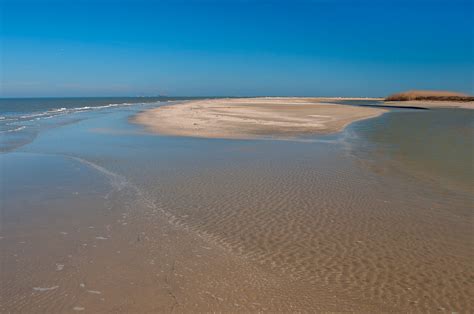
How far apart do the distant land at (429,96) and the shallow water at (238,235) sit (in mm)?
81164

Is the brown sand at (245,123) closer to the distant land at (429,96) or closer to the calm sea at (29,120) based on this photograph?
the calm sea at (29,120)

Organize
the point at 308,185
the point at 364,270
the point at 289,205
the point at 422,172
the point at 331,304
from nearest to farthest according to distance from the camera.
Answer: the point at 331,304
the point at 364,270
the point at 289,205
the point at 308,185
the point at 422,172

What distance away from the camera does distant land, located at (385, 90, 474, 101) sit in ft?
270

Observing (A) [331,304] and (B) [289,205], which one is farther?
(B) [289,205]

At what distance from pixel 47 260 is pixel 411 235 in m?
5.70

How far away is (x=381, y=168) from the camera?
38.9 feet

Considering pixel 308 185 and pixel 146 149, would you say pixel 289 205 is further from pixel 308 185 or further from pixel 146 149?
pixel 146 149

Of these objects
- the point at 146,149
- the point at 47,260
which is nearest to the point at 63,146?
the point at 146,149

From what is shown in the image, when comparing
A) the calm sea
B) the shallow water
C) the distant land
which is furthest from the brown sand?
the distant land

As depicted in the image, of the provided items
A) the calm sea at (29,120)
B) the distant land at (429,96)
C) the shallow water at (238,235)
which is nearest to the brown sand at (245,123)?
the calm sea at (29,120)

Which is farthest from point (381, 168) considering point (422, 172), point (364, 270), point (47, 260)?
point (47, 260)

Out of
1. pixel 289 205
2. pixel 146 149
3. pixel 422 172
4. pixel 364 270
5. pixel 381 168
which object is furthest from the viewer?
pixel 146 149

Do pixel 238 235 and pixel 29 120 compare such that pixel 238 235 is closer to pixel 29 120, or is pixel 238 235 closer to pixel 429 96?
pixel 29 120

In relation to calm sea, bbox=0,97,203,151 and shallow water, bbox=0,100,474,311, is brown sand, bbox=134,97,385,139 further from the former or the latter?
shallow water, bbox=0,100,474,311
